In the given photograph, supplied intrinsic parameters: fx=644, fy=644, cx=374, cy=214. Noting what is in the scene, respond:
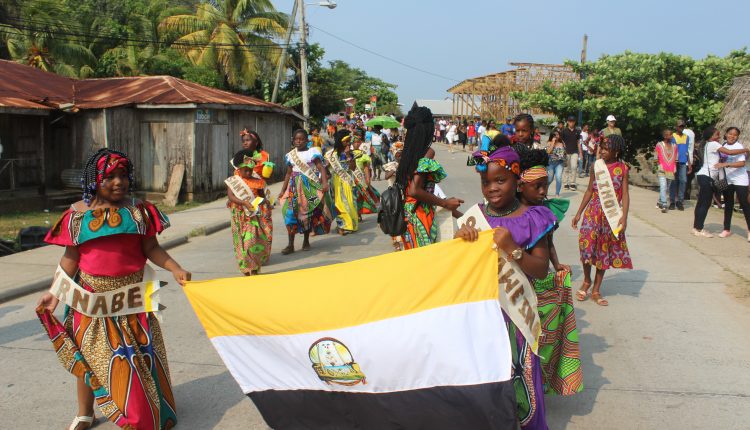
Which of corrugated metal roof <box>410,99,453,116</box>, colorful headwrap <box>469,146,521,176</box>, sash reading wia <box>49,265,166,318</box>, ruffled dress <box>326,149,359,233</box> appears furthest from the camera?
corrugated metal roof <box>410,99,453,116</box>

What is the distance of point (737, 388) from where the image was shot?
4508 millimetres

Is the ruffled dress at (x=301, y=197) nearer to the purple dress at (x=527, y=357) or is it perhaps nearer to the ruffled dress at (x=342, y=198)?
the ruffled dress at (x=342, y=198)

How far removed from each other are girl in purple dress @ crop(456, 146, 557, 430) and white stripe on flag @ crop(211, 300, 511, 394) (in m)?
0.31

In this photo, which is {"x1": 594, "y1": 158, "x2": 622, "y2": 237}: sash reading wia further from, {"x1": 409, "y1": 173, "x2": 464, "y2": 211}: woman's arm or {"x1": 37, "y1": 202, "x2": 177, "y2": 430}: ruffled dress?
{"x1": 37, "y1": 202, "x2": 177, "y2": 430}: ruffled dress

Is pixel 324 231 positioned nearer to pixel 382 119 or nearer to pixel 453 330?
pixel 453 330

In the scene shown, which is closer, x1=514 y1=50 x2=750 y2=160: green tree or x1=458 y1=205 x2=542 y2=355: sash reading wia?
x1=458 y1=205 x2=542 y2=355: sash reading wia

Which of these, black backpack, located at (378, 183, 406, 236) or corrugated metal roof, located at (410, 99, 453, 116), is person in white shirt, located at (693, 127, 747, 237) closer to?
black backpack, located at (378, 183, 406, 236)

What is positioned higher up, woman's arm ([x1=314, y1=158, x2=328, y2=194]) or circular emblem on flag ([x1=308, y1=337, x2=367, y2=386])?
woman's arm ([x1=314, y1=158, x2=328, y2=194])

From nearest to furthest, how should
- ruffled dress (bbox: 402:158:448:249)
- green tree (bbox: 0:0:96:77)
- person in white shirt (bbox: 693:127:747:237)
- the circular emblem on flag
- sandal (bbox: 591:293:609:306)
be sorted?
the circular emblem on flag → ruffled dress (bbox: 402:158:448:249) → sandal (bbox: 591:293:609:306) → person in white shirt (bbox: 693:127:747:237) → green tree (bbox: 0:0:96:77)

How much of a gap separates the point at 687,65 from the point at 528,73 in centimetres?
1175

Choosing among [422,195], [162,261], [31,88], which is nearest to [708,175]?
[422,195]

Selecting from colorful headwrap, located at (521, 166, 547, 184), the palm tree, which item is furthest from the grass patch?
the palm tree

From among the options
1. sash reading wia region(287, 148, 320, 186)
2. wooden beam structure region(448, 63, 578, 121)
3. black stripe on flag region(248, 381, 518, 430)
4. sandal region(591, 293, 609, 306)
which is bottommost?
sandal region(591, 293, 609, 306)

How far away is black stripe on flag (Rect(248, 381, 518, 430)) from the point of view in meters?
3.06
